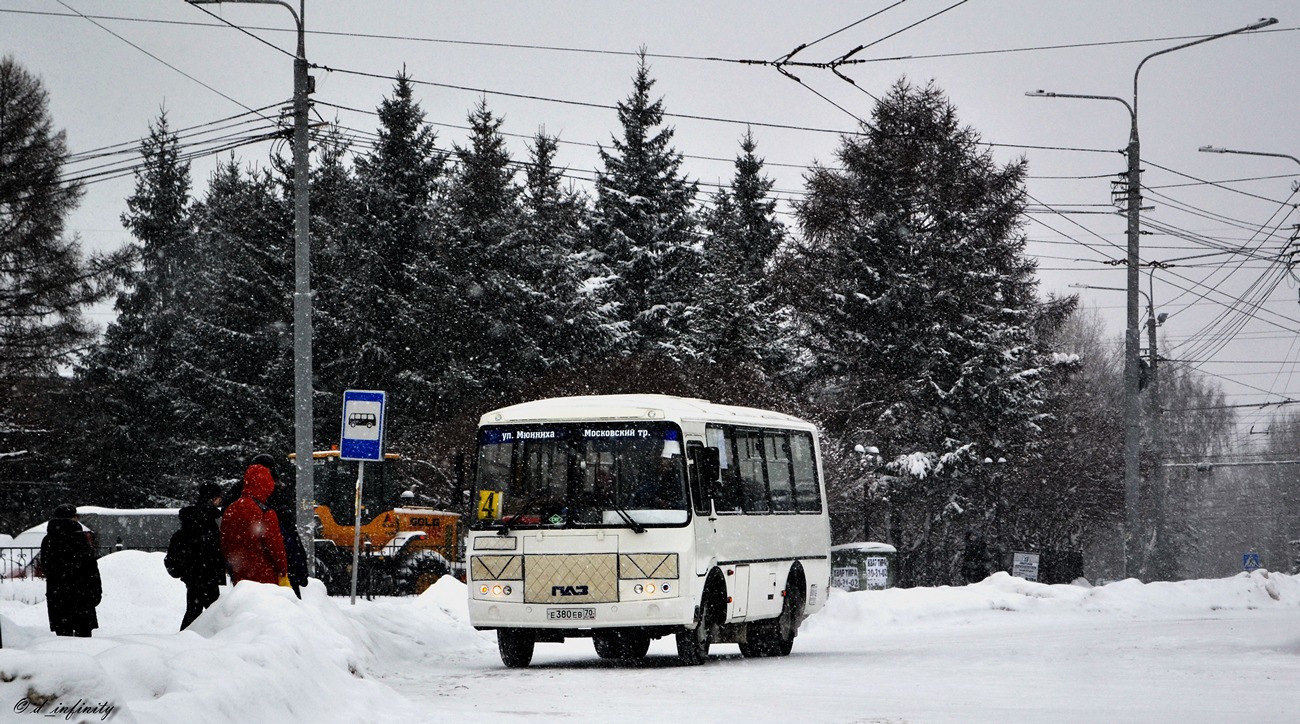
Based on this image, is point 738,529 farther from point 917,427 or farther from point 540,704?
point 917,427

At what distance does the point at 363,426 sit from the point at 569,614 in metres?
5.30

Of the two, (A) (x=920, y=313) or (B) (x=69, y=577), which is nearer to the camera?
(B) (x=69, y=577)

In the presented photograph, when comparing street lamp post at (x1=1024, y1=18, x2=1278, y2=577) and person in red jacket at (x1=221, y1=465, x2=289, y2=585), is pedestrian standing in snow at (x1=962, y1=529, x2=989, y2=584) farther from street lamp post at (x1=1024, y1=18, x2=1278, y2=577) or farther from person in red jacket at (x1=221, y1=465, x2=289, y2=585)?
person in red jacket at (x1=221, y1=465, x2=289, y2=585)

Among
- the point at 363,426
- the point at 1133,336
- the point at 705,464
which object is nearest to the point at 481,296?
the point at 1133,336

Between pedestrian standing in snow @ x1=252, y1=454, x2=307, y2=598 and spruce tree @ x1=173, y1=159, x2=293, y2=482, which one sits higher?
spruce tree @ x1=173, y1=159, x2=293, y2=482

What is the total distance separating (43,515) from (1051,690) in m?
47.7

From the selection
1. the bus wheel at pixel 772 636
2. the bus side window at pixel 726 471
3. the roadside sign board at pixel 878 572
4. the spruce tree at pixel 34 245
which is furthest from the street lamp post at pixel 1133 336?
the spruce tree at pixel 34 245

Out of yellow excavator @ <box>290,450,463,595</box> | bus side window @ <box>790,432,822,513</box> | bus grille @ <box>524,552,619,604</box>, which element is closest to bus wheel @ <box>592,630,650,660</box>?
bus grille @ <box>524,552,619,604</box>

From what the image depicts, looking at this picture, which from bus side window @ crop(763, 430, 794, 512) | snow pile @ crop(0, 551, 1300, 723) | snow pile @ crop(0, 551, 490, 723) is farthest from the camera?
bus side window @ crop(763, 430, 794, 512)

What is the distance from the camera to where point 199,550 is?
15.6 meters

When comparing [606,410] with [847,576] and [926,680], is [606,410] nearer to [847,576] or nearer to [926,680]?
[926,680]

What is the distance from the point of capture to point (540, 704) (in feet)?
40.7

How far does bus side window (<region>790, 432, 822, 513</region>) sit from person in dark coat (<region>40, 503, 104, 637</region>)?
9077 mm

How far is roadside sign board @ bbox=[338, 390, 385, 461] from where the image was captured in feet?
68.4
